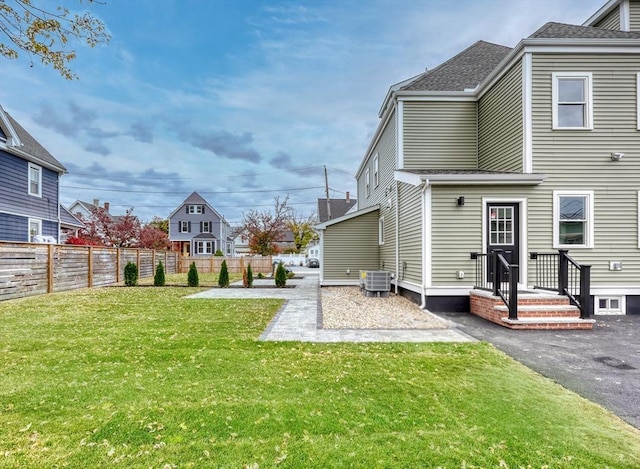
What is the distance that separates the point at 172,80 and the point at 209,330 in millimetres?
17344

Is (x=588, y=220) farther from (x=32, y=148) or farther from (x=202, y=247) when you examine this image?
(x=202, y=247)

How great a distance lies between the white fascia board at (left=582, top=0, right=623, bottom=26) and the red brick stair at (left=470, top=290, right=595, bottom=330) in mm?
9399

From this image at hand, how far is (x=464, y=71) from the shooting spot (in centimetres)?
1252

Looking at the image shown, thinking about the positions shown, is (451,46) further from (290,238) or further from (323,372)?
(290,238)

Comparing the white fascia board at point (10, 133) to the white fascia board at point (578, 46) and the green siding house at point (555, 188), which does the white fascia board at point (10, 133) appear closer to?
the green siding house at point (555, 188)

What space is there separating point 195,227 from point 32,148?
81.6 ft

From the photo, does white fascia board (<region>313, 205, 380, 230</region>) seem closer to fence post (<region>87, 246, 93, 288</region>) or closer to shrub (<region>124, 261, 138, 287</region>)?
shrub (<region>124, 261, 138, 287</region>)

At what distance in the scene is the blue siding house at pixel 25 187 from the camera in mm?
14109

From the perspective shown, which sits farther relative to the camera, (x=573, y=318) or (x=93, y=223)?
(x=93, y=223)

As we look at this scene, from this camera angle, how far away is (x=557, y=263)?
28.4 ft

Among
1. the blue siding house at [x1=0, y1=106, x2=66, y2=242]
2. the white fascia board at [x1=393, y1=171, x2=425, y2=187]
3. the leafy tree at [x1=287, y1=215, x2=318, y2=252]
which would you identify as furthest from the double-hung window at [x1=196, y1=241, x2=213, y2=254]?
the white fascia board at [x1=393, y1=171, x2=425, y2=187]

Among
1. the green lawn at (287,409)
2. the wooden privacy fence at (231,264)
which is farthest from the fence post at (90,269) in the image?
the wooden privacy fence at (231,264)

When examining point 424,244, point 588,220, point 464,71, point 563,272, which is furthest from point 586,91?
point 424,244

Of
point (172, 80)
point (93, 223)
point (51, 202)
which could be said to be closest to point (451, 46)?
point (172, 80)
